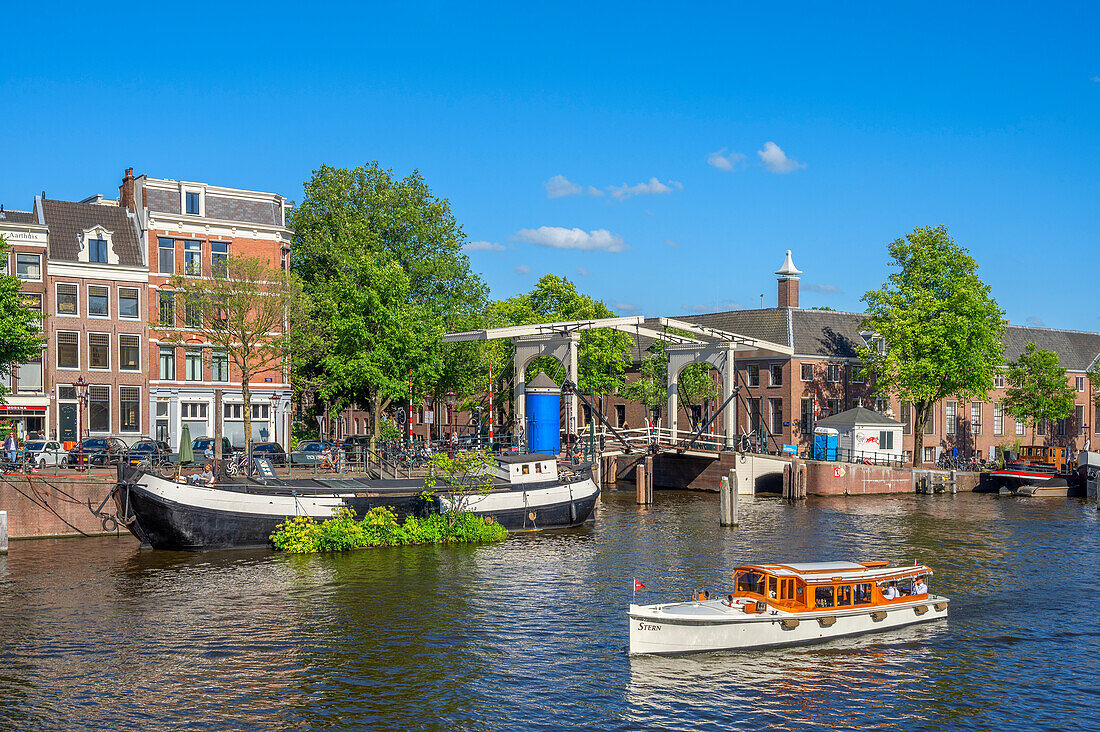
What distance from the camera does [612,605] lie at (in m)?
30.4

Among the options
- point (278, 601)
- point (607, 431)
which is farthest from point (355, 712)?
point (607, 431)

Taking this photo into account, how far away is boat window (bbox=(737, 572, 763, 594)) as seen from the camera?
87.4 feet

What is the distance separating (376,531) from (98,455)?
14.3 meters

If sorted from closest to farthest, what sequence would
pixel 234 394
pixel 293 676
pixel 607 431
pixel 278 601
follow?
pixel 293 676 → pixel 278 601 → pixel 234 394 → pixel 607 431

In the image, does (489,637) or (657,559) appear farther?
(657,559)

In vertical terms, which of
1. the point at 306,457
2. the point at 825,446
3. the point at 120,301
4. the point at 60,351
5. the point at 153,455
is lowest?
the point at 825,446

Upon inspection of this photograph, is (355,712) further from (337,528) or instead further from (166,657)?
(337,528)

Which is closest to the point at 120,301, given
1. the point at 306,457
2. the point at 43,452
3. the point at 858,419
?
the point at 43,452

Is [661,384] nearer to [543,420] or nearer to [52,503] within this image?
[543,420]

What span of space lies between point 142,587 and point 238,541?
627 cm

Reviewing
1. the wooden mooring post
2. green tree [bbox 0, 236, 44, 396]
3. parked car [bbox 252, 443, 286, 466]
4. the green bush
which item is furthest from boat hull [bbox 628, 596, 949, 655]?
green tree [bbox 0, 236, 44, 396]

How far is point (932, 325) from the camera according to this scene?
68250 millimetres

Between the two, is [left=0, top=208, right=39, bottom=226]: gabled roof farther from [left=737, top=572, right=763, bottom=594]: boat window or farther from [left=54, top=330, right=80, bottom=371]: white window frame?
[left=737, top=572, right=763, bottom=594]: boat window

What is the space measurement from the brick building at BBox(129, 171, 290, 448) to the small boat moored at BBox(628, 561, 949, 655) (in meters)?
39.2
